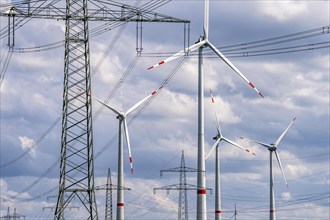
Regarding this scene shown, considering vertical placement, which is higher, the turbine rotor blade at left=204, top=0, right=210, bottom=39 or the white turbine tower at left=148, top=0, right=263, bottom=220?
the turbine rotor blade at left=204, top=0, right=210, bottom=39

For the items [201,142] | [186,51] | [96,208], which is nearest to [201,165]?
[201,142]

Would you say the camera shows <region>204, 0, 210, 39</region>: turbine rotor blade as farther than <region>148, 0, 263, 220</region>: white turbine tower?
Yes

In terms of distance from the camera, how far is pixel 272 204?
177 metres

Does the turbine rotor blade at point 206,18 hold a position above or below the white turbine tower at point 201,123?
above

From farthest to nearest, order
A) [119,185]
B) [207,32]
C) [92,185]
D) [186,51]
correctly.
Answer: [119,185] < [207,32] < [186,51] < [92,185]

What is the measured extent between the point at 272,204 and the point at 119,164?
45121 mm

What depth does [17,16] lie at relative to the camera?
90.9 m

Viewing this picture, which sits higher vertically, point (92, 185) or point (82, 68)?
point (82, 68)

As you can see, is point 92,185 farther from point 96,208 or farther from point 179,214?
point 179,214

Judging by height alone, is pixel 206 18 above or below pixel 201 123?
above

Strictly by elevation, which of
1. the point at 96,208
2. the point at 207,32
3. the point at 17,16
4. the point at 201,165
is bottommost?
the point at 96,208

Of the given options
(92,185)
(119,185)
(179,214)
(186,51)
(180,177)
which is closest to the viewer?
(92,185)

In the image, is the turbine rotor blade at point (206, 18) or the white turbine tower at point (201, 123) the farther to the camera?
the turbine rotor blade at point (206, 18)

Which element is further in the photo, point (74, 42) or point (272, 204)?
point (272, 204)
